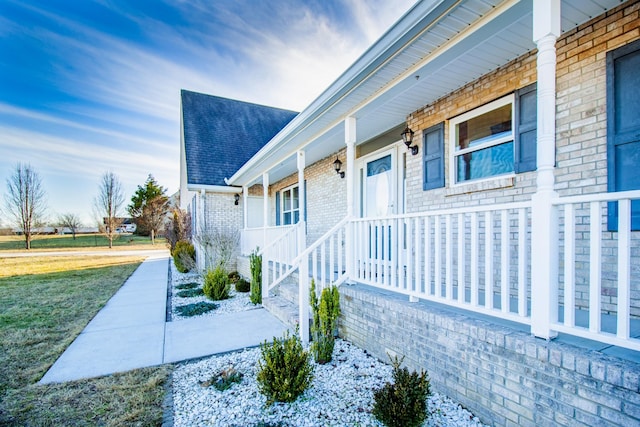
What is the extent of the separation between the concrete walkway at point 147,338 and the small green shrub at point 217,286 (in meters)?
1.01

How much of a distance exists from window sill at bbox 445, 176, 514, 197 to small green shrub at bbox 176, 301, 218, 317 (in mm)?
5162

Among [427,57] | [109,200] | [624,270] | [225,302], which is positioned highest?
[427,57]

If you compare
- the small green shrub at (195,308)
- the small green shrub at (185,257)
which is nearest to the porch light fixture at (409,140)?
the small green shrub at (195,308)

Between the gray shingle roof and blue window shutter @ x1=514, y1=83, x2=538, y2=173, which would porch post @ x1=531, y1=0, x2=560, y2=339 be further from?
the gray shingle roof

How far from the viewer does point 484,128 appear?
4.34 m

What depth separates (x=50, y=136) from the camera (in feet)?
59.0

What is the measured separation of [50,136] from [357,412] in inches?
897

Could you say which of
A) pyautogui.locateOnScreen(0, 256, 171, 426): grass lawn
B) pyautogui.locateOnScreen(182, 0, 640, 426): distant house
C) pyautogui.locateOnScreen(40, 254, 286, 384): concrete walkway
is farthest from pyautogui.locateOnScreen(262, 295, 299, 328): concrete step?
pyautogui.locateOnScreen(0, 256, 171, 426): grass lawn

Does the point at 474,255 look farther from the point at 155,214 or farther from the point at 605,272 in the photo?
the point at 155,214

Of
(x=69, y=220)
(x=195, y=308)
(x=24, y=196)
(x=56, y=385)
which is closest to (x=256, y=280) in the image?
(x=195, y=308)

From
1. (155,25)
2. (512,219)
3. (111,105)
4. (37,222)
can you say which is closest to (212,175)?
(155,25)

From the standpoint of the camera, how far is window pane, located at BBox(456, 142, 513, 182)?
406 centimetres

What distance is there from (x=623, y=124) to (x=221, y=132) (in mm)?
14067

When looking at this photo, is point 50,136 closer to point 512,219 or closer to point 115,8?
point 115,8
